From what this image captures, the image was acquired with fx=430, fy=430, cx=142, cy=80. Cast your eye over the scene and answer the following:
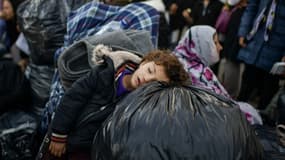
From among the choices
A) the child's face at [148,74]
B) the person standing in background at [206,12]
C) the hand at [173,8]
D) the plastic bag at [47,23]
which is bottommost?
the hand at [173,8]

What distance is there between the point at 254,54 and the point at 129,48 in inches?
67.9

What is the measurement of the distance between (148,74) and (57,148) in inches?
20.9

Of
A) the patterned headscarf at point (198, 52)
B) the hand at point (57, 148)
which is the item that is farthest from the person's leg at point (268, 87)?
the hand at point (57, 148)

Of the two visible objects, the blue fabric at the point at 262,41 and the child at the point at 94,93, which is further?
the blue fabric at the point at 262,41

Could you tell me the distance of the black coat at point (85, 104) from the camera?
181cm

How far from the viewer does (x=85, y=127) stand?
179cm

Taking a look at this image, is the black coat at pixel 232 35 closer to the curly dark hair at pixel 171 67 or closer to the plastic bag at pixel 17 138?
the plastic bag at pixel 17 138

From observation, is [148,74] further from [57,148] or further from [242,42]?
[242,42]

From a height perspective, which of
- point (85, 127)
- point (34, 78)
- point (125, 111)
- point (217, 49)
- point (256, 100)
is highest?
point (125, 111)

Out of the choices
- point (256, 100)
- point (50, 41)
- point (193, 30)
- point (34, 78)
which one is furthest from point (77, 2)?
point (256, 100)

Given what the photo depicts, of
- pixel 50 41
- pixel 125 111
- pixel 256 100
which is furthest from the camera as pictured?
pixel 256 100

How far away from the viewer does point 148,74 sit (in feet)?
5.89

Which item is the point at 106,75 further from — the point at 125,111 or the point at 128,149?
the point at 128,149

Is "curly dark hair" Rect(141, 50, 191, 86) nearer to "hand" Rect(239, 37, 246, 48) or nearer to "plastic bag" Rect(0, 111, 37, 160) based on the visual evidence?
"plastic bag" Rect(0, 111, 37, 160)
